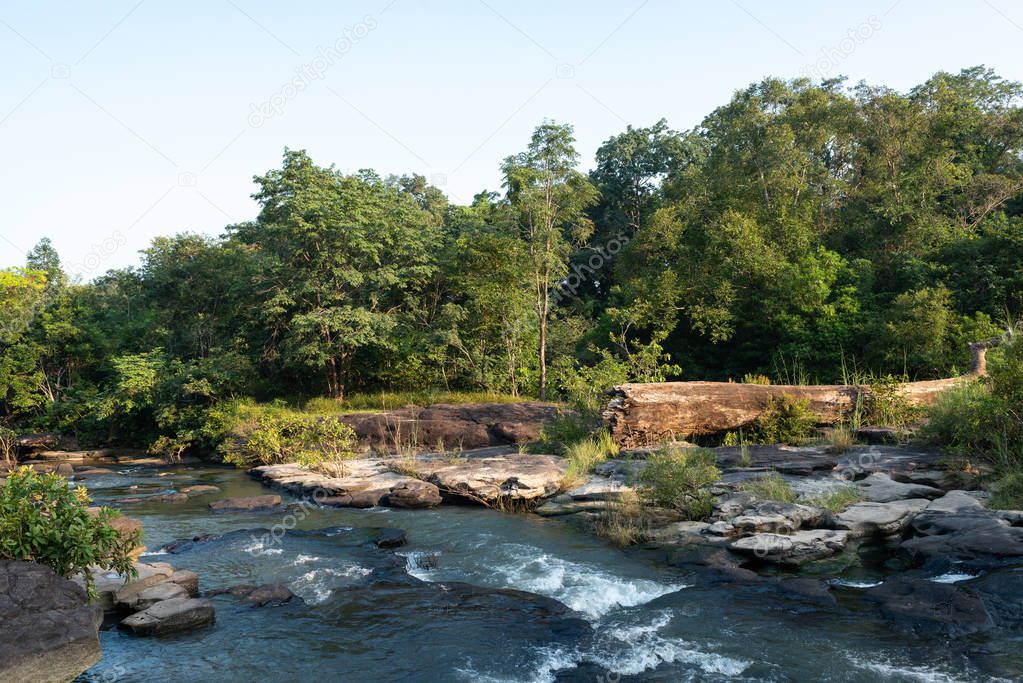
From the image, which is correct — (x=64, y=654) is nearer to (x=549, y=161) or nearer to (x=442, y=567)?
(x=442, y=567)

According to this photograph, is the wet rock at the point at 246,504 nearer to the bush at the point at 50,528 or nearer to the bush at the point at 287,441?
the bush at the point at 287,441

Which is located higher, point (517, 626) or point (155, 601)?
point (155, 601)

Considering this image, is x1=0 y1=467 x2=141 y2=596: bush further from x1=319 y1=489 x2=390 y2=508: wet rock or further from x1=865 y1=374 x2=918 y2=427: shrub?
x1=865 y1=374 x2=918 y2=427: shrub

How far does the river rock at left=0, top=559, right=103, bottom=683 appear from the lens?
17.4 ft

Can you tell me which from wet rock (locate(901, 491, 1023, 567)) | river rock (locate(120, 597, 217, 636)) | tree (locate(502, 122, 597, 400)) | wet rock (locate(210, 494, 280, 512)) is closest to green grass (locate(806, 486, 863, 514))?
wet rock (locate(901, 491, 1023, 567))

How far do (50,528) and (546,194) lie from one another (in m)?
19.0

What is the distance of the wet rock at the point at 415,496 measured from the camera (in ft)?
40.5

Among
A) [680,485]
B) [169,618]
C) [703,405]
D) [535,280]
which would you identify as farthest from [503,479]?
[535,280]

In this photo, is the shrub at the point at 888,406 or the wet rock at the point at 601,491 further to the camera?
the shrub at the point at 888,406

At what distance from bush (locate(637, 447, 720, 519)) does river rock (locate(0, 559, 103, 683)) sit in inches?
271

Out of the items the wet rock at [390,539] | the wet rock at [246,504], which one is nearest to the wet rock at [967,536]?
the wet rock at [390,539]

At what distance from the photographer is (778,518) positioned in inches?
346

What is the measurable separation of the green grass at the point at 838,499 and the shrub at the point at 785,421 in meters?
4.02

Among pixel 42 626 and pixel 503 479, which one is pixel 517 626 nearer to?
pixel 42 626
